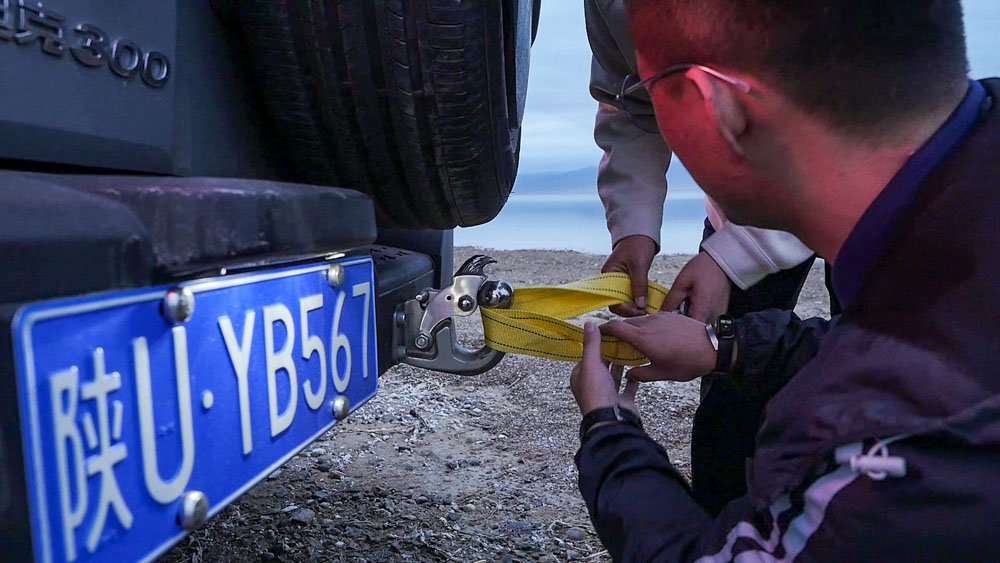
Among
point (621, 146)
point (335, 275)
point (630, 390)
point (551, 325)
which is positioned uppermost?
point (621, 146)

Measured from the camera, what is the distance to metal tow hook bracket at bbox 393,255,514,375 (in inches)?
59.4

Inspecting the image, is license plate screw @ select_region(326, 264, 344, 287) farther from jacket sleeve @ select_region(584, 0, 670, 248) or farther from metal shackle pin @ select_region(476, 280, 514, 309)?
jacket sleeve @ select_region(584, 0, 670, 248)

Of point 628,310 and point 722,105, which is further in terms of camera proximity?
point 628,310

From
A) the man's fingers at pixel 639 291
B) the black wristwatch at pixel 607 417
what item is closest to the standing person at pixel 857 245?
the black wristwatch at pixel 607 417

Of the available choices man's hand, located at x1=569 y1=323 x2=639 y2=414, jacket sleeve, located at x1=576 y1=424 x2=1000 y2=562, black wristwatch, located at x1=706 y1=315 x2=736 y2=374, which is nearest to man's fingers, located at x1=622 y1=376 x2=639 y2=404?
man's hand, located at x1=569 y1=323 x2=639 y2=414

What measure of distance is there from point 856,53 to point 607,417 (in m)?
0.63

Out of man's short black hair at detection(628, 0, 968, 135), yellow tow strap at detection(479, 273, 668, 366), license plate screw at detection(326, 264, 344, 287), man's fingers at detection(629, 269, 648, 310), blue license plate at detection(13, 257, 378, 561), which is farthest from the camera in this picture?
man's fingers at detection(629, 269, 648, 310)

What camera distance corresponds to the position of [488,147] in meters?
1.44

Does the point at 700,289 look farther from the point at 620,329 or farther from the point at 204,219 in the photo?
the point at 204,219

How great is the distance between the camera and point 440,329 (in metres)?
1.55

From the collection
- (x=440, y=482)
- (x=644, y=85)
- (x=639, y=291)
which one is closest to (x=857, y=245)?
(x=644, y=85)

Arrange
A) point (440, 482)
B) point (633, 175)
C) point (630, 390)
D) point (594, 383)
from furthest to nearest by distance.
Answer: point (440, 482), point (633, 175), point (630, 390), point (594, 383)

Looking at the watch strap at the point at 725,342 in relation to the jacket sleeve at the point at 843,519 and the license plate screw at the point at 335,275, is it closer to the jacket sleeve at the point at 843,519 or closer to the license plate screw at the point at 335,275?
the jacket sleeve at the point at 843,519

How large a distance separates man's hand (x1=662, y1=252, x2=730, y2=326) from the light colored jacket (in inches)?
1.0
